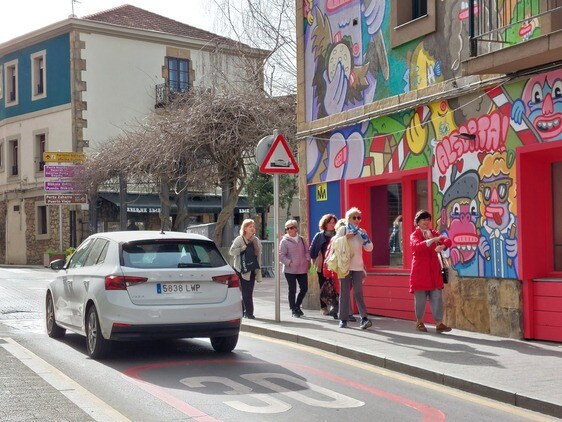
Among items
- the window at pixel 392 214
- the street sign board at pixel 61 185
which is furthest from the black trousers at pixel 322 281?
the street sign board at pixel 61 185

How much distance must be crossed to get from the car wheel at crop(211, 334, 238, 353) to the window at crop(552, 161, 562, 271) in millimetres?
4284

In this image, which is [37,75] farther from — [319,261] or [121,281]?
[121,281]

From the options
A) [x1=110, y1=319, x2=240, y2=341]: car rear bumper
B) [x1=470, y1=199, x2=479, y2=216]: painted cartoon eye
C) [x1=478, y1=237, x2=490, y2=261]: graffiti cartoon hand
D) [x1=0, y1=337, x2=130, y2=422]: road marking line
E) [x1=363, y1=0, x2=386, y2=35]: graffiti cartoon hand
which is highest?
[x1=363, y1=0, x2=386, y2=35]: graffiti cartoon hand

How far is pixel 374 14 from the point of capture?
14.8m

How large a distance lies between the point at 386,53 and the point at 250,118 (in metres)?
9.89

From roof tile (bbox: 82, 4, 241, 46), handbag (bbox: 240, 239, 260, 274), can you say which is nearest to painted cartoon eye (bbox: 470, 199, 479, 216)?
handbag (bbox: 240, 239, 260, 274)

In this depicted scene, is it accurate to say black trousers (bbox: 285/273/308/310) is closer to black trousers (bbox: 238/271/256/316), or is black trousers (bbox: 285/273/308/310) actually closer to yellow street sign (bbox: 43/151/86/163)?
black trousers (bbox: 238/271/256/316)

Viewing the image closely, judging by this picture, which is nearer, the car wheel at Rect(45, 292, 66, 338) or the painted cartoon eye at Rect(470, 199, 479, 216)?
the painted cartoon eye at Rect(470, 199, 479, 216)

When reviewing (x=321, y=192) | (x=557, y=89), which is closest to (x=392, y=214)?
(x=321, y=192)

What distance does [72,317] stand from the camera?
38.2 feet

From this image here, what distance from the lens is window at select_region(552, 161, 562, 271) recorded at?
11.6 metres

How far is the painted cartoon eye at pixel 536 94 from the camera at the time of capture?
440 inches

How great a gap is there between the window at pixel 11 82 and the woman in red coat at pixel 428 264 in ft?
120

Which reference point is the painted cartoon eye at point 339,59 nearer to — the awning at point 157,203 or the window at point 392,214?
the window at point 392,214
